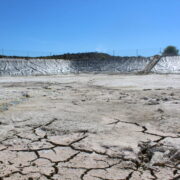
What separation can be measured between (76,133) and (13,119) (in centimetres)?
154

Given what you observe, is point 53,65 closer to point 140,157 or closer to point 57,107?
point 57,107

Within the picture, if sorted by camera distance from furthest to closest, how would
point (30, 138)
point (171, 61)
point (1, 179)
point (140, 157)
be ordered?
1. point (171, 61)
2. point (30, 138)
3. point (140, 157)
4. point (1, 179)

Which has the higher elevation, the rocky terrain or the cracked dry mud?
the rocky terrain

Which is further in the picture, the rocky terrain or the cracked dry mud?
the rocky terrain

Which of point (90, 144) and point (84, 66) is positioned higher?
point (84, 66)

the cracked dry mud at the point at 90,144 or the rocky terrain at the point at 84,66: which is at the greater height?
the rocky terrain at the point at 84,66

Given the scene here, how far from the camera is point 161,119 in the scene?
5.17 meters

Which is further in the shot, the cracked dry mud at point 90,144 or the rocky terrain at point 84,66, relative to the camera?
the rocky terrain at point 84,66

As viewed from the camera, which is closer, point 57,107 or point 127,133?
point 127,133

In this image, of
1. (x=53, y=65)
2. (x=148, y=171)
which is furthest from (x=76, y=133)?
(x=53, y=65)

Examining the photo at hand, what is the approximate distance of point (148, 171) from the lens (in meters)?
2.98

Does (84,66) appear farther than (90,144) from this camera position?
Yes

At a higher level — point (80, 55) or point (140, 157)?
point (80, 55)

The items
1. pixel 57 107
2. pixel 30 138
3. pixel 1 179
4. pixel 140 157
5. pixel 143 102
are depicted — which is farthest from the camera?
pixel 143 102
